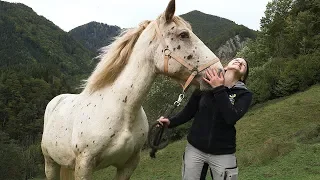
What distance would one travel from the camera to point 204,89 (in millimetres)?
3180

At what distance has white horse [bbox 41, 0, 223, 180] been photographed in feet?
10.4

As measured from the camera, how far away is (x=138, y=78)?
10.9 ft

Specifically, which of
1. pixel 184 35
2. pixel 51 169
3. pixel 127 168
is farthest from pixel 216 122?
pixel 51 169

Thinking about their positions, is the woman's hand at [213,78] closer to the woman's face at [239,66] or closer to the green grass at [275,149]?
the woman's face at [239,66]

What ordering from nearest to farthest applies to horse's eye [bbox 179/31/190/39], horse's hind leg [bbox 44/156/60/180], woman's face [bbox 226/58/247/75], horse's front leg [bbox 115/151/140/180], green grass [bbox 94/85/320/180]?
horse's eye [bbox 179/31/190/39], woman's face [bbox 226/58/247/75], horse's front leg [bbox 115/151/140/180], horse's hind leg [bbox 44/156/60/180], green grass [bbox 94/85/320/180]

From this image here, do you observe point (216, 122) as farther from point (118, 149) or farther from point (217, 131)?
point (118, 149)

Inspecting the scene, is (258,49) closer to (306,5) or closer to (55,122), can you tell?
(306,5)

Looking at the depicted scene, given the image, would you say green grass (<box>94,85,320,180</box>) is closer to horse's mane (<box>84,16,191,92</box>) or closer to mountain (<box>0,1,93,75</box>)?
horse's mane (<box>84,16,191,92</box>)

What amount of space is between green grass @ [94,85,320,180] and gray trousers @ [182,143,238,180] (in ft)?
24.2

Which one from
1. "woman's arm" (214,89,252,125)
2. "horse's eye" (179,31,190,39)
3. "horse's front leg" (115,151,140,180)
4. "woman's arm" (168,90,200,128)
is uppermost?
"horse's eye" (179,31,190,39)

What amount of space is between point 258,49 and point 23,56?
131 meters

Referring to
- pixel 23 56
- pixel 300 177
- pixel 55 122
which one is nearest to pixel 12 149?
pixel 300 177

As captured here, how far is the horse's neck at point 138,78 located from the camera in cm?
331

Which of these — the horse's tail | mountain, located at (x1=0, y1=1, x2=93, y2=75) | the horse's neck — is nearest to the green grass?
the horse's tail
